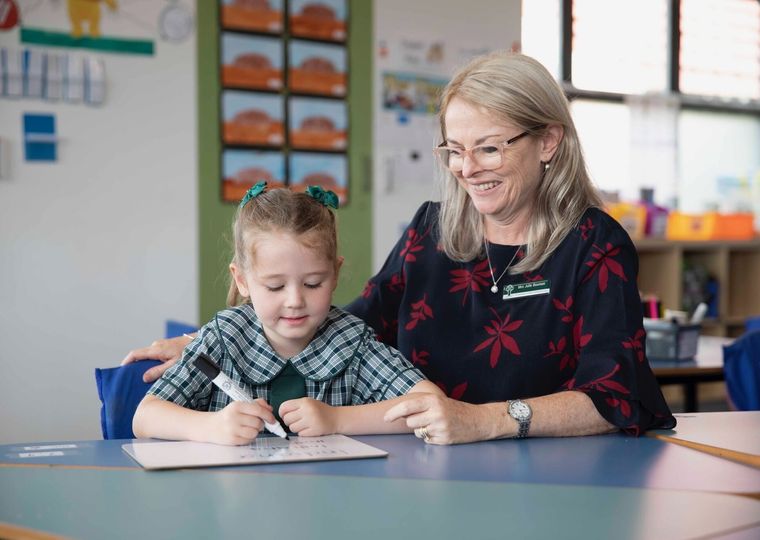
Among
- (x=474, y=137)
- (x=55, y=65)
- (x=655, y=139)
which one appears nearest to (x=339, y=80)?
(x=55, y=65)

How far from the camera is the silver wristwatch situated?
1496 millimetres

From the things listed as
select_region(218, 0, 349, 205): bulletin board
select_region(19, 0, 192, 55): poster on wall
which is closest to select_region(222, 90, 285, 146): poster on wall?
select_region(218, 0, 349, 205): bulletin board

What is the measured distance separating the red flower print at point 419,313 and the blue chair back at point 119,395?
56cm

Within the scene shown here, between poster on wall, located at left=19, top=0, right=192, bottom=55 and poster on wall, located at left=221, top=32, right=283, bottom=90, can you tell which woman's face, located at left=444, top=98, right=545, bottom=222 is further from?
poster on wall, located at left=221, top=32, right=283, bottom=90

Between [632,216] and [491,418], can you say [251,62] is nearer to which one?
[632,216]

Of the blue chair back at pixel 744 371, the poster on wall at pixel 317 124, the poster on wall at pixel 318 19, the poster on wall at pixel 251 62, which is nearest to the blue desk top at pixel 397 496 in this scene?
the blue chair back at pixel 744 371

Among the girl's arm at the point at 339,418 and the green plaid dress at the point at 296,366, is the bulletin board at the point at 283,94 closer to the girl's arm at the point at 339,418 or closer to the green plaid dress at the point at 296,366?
the green plaid dress at the point at 296,366

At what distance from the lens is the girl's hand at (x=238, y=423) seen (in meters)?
1.36

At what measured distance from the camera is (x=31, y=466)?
1.25 meters

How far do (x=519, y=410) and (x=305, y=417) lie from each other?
352 mm

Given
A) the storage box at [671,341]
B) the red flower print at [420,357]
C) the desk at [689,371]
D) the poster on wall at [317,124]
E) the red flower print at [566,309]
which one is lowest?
the desk at [689,371]

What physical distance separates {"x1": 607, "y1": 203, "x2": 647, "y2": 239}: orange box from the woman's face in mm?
3759

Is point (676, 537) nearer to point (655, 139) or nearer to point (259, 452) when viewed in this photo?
point (259, 452)

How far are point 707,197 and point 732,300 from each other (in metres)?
0.80
